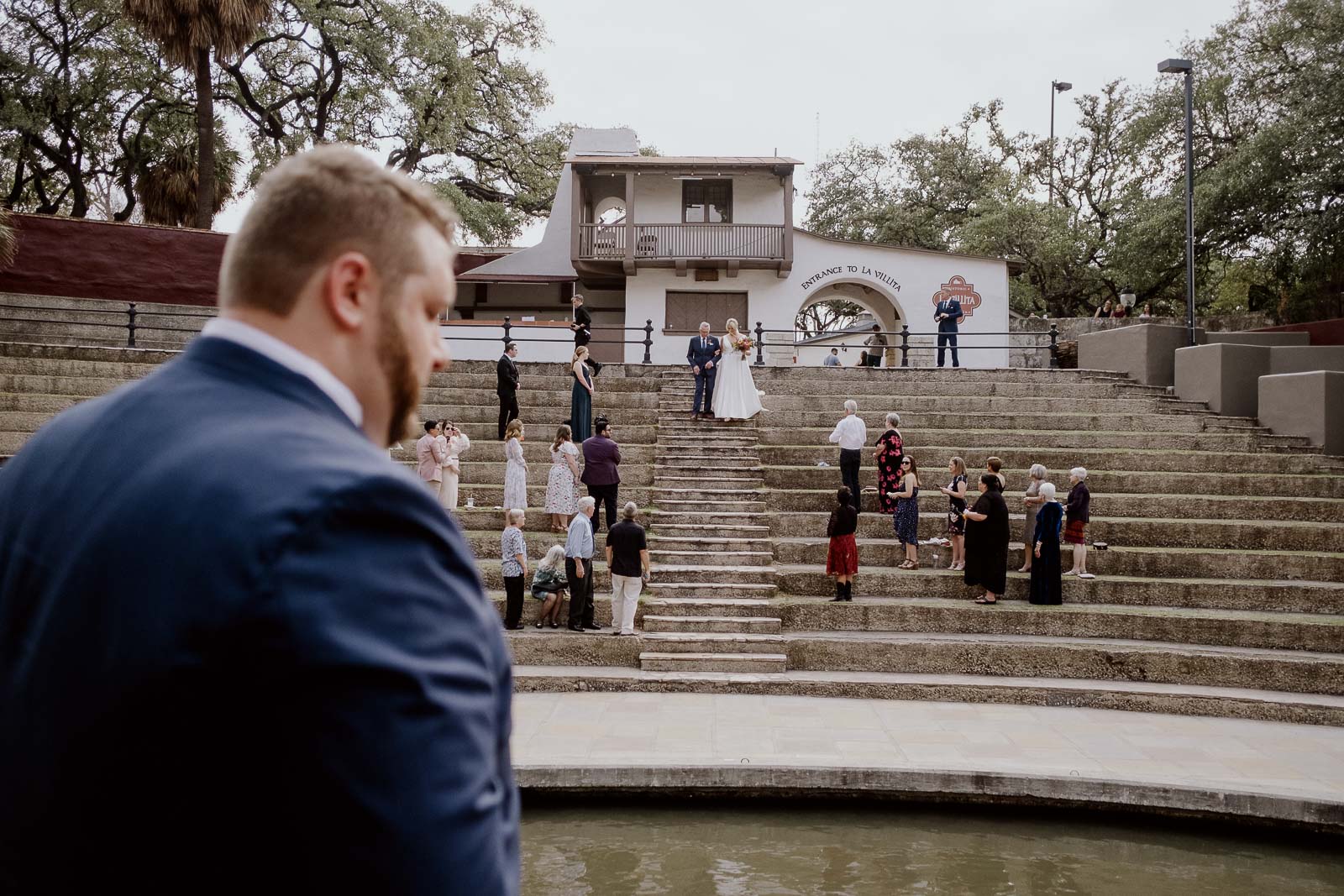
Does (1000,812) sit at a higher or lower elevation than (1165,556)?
lower

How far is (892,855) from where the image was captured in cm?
721

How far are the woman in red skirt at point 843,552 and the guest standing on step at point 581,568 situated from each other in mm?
2997

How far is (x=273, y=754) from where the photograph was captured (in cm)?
89

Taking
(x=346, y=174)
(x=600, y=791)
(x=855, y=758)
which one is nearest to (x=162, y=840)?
(x=346, y=174)

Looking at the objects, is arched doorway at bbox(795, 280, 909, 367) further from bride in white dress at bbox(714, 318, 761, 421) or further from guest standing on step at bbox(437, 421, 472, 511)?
guest standing on step at bbox(437, 421, 472, 511)

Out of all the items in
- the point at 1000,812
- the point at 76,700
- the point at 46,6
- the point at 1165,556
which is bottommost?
the point at 1000,812

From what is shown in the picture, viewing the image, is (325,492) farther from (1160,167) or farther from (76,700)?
(1160,167)

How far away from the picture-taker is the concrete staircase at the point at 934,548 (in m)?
11.0

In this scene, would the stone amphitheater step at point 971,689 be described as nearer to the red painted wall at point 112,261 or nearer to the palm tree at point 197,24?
the red painted wall at point 112,261

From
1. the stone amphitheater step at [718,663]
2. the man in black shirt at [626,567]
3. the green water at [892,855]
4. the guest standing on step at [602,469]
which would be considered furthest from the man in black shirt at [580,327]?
the green water at [892,855]

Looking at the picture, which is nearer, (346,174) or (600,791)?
(346,174)

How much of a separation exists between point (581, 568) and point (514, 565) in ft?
2.54

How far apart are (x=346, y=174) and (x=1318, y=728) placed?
11392 millimetres

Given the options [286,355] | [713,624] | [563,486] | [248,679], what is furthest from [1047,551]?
[248,679]
